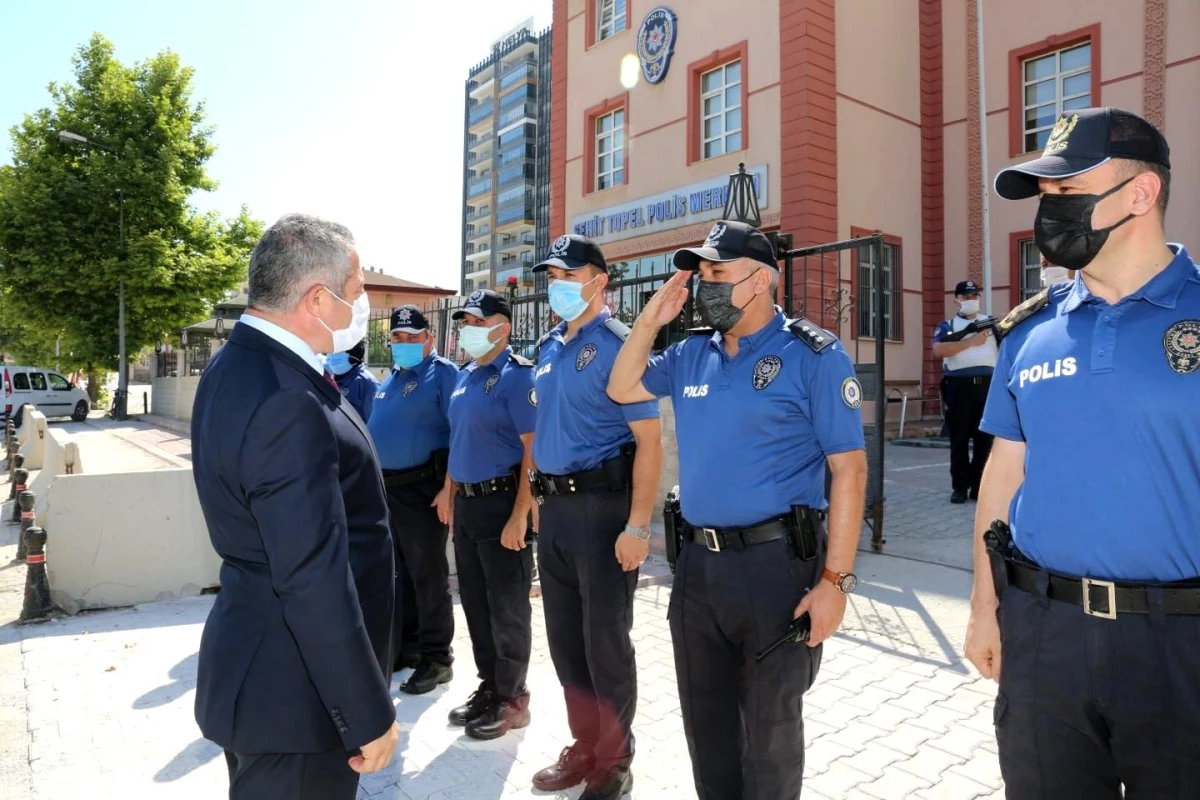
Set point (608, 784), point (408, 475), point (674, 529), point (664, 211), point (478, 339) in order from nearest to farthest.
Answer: point (674, 529)
point (608, 784)
point (478, 339)
point (408, 475)
point (664, 211)

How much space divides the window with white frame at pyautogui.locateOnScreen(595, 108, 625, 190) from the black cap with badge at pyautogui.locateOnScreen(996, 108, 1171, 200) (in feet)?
53.6

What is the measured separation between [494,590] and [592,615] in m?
0.87

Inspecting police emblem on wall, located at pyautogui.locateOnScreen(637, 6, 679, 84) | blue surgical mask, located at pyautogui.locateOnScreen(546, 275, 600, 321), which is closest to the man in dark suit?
blue surgical mask, located at pyautogui.locateOnScreen(546, 275, 600, 321)

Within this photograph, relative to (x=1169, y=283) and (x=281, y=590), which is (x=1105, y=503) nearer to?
(x=1169, y=283)

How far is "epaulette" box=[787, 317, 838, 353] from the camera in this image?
258 centimetres

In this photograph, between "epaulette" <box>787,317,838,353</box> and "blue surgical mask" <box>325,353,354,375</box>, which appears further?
"blue surgical mask" <box>325,353,354,375</box>

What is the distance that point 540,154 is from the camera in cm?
7675

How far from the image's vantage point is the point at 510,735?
3705 millimetres

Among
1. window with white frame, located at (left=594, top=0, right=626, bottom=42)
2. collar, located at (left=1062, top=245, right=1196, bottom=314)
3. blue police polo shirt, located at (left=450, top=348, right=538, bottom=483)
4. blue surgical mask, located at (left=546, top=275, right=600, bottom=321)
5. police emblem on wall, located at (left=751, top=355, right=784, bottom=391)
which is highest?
window with white frame, located at (left=594, top=0, right=626, bottom=42)

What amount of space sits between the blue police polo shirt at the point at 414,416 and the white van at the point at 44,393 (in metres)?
24.9

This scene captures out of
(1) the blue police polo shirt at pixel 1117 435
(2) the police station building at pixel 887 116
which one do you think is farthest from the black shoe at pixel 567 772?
(2) the police station building at pixel 887 116

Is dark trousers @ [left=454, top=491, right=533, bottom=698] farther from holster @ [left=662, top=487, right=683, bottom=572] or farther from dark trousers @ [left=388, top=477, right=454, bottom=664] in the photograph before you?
holster @ [left=662, top=487, right=683, bottom=572]

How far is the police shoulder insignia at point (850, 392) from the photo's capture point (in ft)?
8.25

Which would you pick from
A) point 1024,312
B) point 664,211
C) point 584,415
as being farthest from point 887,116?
point 1024,312
